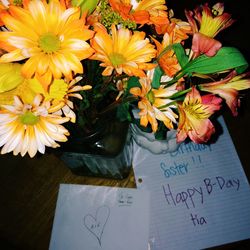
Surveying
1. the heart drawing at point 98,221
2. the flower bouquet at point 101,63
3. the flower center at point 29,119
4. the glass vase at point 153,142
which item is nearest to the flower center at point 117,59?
the flower bouquet at point 101,63

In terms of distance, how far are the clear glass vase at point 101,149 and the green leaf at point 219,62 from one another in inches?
8.3

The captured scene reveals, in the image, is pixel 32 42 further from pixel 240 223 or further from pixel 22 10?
pixel 240 223

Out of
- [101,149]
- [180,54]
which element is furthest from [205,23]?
[101,149]

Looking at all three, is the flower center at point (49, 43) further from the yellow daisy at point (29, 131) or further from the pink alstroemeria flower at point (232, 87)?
the pink alstroemeria flower at point (232, 87)

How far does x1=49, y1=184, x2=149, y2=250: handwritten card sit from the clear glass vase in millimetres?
57

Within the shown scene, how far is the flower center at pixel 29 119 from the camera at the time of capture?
344 mm

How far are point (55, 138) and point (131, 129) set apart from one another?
32cm

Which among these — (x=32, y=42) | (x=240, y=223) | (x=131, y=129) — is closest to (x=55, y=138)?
(x=32, y=42)

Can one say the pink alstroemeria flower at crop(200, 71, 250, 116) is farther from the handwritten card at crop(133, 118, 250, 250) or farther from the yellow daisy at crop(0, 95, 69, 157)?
the handwritten card at crop(133, 118, 250, 250)

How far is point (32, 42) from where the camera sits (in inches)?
12.3

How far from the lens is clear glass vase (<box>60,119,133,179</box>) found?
490 mm

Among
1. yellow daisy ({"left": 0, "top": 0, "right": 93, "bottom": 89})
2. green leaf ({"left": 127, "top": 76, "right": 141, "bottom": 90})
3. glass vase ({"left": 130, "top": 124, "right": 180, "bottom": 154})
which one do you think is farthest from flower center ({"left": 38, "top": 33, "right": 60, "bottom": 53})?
glass vase ({"left": 130, "top": 124, "right": 180, "bottom": 154})

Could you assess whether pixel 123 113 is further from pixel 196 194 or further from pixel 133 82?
pixel 196 194

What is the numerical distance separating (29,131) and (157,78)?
6.6 inches
